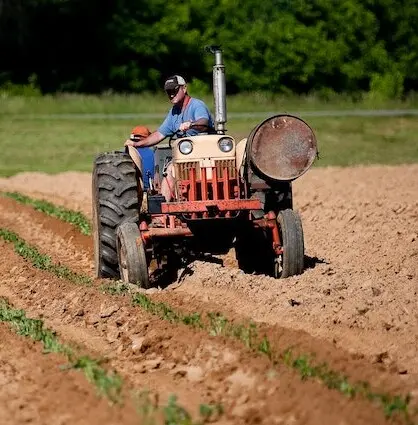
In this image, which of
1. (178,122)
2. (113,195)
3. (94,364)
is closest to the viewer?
(94,364)

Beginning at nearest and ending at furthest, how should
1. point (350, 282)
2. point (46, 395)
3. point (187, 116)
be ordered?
1. point (46, 395)
2. point (350, 282)
3. point (187, 116)

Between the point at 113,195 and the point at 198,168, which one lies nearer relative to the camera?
the point at 198,168

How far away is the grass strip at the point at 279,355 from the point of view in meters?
6.27

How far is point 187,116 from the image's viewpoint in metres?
11.2

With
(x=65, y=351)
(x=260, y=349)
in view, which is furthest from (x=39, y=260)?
(x=260, y=349)

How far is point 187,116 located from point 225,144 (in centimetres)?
81

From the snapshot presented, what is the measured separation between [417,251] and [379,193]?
610 cm

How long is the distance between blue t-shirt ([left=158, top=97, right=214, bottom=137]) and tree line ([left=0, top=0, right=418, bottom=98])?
26.9 m

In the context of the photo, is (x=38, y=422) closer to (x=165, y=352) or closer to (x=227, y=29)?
(x=165, y=352)

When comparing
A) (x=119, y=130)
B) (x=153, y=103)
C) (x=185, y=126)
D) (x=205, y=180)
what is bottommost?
(x=119, y=130)

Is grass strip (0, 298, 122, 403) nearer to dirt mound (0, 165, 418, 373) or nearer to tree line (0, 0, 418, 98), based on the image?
dirt mound (0, 165, 418, 373)

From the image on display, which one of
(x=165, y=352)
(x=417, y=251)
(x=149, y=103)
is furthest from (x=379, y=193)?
(x=149, y=103)

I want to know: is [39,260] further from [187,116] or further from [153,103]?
[153,103]

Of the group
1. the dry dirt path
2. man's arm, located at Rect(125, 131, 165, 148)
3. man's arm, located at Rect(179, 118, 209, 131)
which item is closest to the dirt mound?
man's arm, located at Rect(179, 118, 209, 131)
